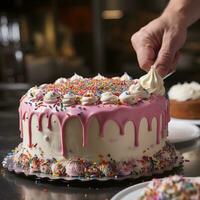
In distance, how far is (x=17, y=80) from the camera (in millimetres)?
4914

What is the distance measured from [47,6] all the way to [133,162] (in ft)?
12.0

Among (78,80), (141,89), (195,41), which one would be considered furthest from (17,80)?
(141,89)

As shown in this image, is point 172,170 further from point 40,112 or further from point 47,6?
point 47,6

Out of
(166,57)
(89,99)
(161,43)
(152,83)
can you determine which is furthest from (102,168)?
(161,43)

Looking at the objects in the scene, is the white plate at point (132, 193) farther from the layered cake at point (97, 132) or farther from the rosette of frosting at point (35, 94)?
the rosette of frosting at point (35, 94)

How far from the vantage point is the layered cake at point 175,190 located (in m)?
1.41

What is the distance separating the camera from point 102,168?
1820 millimetres

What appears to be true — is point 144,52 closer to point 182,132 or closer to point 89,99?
point 182,132

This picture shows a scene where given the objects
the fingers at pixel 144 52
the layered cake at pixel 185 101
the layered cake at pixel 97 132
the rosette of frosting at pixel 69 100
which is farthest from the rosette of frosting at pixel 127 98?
the layered cake at pixel 185 101

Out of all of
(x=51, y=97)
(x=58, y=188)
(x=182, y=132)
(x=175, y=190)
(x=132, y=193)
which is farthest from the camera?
(x=182, y=132)

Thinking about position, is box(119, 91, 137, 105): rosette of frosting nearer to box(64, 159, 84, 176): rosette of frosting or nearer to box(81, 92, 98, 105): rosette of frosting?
box(81, 92, 98, 105): rosette of frosting

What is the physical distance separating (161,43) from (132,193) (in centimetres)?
92

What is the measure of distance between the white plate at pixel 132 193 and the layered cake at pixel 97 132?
180 mm

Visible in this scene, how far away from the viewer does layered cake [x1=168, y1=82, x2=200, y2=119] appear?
2.68 m
